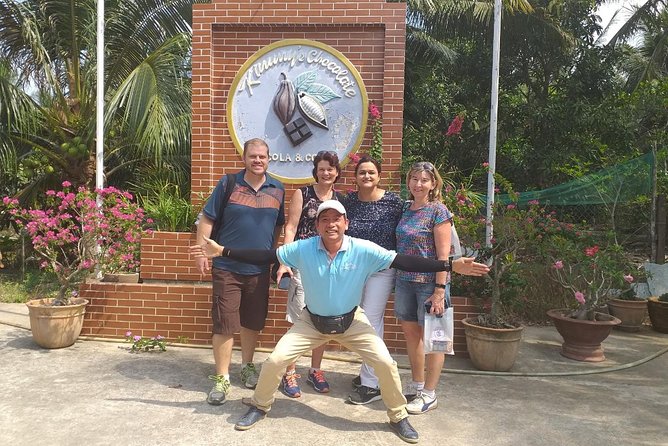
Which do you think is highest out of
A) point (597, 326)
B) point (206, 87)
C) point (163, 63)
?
point (163, 63)

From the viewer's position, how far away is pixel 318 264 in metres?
2.87

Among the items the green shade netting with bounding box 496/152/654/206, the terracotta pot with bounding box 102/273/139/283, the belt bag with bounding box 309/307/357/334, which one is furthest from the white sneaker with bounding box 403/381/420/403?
the green shade netting with bounding box 496/152/654/206

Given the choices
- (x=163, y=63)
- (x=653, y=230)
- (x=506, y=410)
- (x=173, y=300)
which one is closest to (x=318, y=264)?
(x=506, y=410)

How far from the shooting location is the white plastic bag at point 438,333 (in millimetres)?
3059

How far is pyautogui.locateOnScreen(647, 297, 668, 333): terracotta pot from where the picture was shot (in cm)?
574

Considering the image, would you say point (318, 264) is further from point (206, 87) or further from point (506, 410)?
point (206, 87)

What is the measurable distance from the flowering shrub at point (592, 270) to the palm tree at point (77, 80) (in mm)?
4502

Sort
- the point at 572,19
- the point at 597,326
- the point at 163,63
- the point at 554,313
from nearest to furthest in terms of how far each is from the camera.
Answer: the point at 597,326, the point at 554,313, the point at 163,63, the point at 572,19

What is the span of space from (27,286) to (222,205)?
206 inches

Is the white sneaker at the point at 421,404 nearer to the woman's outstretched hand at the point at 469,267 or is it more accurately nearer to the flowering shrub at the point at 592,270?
the woman's outstretched hand at the point at 469,267

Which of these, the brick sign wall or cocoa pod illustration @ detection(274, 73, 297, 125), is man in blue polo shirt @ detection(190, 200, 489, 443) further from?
cocoa pod illustration @ detection(274, 73, 297, 125)

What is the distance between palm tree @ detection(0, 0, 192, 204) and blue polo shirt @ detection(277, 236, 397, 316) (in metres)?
3.81

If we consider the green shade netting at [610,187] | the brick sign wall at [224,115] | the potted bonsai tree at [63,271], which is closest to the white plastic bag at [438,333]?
the brick sign wall at [224,115]

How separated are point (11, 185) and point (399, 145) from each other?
7138 millimetres
